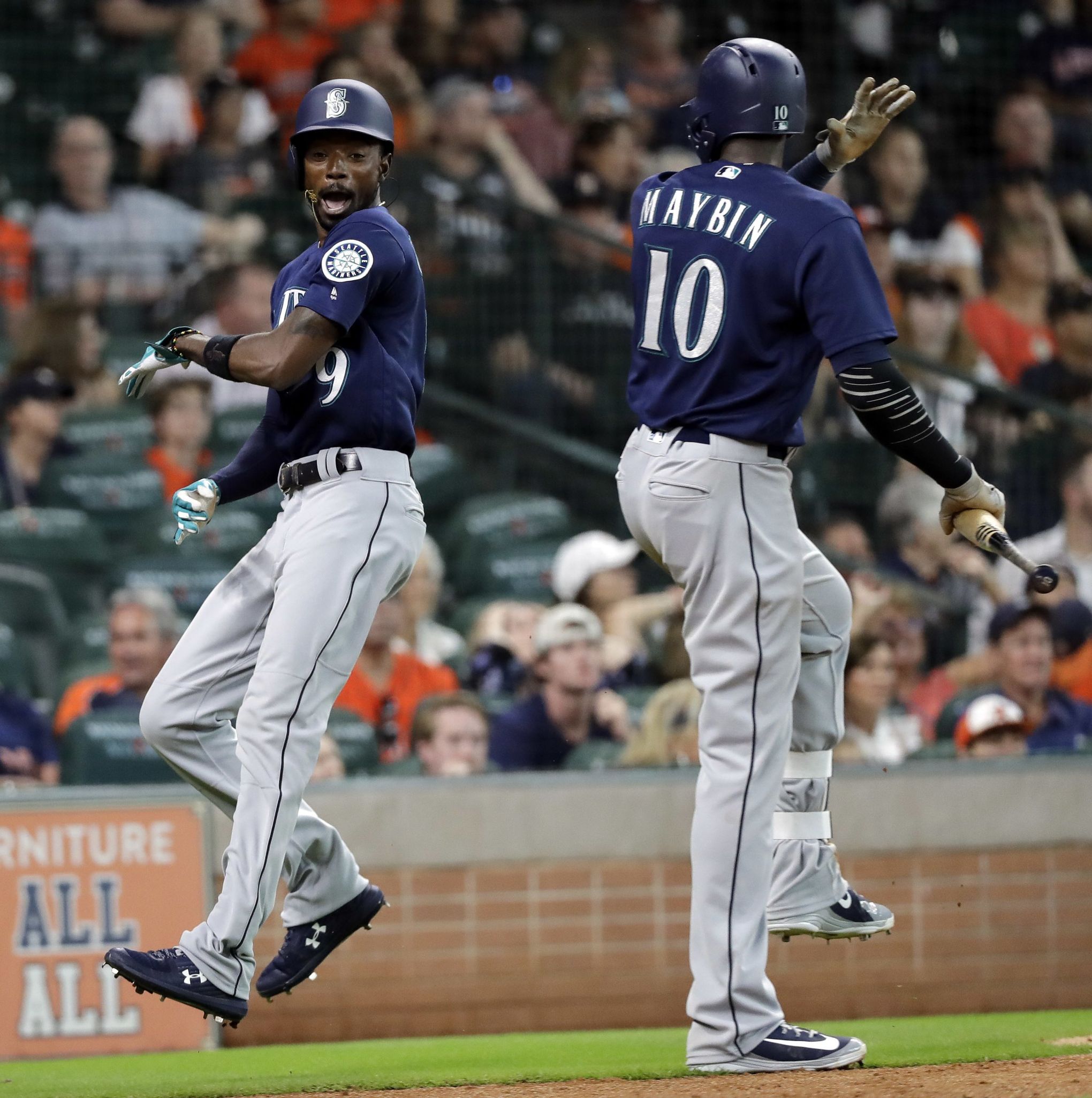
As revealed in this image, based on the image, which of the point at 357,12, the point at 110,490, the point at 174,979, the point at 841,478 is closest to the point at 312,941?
the point at 174,979

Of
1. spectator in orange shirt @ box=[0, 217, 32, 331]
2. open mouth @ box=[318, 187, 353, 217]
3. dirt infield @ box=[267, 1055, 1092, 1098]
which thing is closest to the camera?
dirt infield @ box=[267, 1055, 1092, 1098]

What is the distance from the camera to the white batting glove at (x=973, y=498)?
4.48 meters

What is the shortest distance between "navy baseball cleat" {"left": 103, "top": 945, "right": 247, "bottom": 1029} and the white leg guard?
136 cm

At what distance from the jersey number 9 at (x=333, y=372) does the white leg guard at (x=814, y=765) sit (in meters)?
1.23

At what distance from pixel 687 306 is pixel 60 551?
14.8 feet

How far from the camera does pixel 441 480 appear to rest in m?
8.45

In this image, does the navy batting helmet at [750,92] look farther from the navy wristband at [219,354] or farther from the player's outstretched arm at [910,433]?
the navy wristband at [219,354]

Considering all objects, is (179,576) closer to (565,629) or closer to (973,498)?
(565,629)

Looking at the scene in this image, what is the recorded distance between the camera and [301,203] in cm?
895

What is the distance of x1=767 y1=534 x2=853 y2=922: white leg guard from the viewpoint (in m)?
4.71

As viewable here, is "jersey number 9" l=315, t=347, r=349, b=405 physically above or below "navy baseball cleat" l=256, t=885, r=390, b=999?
above

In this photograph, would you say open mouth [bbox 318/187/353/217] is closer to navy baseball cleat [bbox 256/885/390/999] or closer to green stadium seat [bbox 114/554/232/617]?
navy baseball cleat [bbox 256/885/390/999]

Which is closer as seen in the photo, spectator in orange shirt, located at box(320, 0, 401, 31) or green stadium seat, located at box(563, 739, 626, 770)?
green stadium seat, located at box(563, 739, 626, 770)

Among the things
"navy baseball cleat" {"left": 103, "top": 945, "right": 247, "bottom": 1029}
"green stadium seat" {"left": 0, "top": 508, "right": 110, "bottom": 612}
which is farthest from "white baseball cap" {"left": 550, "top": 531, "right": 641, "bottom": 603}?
"navy baseball cleat" {"left": 103, "top": 945, "right": 247, "bottom": 1029}
